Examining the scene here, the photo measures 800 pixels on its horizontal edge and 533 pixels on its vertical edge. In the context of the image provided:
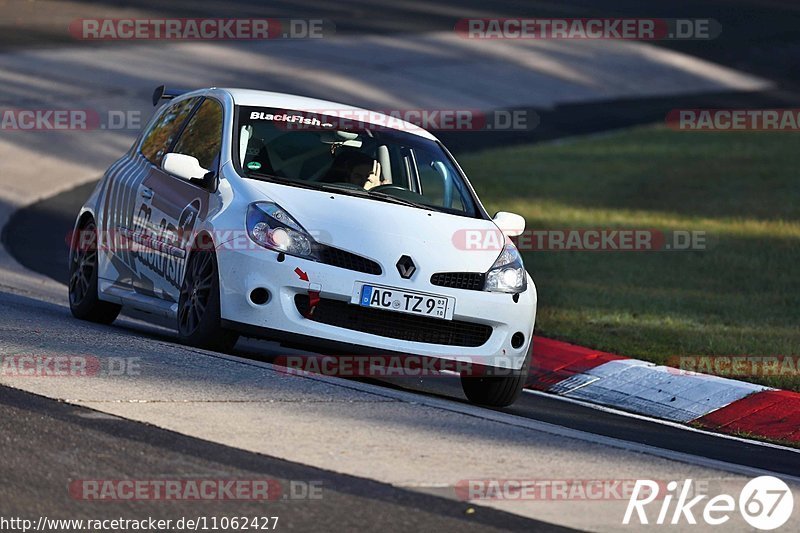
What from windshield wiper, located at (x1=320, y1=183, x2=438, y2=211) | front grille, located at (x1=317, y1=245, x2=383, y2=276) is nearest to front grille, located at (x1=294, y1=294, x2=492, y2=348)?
front grille, located at (x1=317, y1=245, x2=383, y2=276)

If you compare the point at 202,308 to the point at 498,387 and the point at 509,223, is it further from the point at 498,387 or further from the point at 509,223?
the point at 509,223

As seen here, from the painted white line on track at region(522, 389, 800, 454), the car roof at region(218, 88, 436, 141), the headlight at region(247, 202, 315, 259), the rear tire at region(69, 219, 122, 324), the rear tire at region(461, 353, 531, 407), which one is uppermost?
the car roof at region(218, 88, 436, 141)

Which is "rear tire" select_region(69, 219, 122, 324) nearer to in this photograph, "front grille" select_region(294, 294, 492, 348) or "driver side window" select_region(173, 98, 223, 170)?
"driver side window" select_region(173, 98, 223, 170)

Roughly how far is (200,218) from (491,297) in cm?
172

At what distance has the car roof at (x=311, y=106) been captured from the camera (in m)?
10.3

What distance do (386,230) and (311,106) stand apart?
5.59ft

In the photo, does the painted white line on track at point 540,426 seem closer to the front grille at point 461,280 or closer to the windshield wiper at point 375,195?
the front grille at point 461,280

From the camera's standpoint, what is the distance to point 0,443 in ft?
22.1

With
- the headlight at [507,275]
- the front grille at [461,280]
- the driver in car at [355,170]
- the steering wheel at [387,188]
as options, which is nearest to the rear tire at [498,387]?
the headlight at [507,275]

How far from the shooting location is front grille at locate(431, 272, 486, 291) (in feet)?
29.6

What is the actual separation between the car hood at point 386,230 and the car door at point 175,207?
463 millimetres

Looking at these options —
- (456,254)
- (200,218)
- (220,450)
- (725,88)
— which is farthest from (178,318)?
(725,88)

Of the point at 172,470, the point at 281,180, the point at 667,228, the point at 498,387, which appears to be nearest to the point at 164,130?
the point at 281,180

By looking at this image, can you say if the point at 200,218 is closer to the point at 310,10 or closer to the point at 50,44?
the point at 50,44
